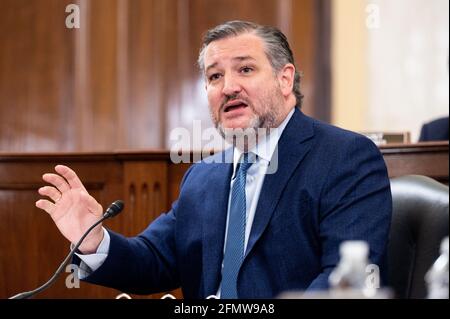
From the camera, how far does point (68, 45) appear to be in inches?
177

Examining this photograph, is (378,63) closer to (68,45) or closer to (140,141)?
(140,141)

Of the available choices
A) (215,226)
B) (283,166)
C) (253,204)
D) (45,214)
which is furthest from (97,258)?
(45,214)

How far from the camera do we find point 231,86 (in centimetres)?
168

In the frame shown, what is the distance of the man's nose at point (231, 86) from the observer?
168 centimetres

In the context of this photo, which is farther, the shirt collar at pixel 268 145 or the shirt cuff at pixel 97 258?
the shirt collar at pixel 268 145

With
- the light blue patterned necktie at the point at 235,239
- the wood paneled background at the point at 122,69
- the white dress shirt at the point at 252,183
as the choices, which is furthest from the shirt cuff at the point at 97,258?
the wood paneled background at the point at 122,69

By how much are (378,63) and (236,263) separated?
286cm

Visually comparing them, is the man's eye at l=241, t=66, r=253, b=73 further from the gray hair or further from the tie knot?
the tie knot

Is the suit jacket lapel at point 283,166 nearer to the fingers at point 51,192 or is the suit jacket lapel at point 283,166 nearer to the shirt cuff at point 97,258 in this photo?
the shirt cuff at point 97,258

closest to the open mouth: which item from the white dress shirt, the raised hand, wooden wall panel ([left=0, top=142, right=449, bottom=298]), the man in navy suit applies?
the man in navy suit

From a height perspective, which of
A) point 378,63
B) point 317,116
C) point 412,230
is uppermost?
point 378,63

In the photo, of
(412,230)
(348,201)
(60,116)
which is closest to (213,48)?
(348,201)

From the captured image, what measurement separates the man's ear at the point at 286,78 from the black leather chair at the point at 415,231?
387 mm

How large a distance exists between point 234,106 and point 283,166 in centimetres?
20
